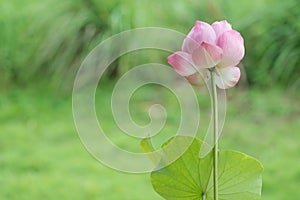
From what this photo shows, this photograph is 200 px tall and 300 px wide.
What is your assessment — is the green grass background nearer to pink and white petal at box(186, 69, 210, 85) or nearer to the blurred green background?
the blurred green background

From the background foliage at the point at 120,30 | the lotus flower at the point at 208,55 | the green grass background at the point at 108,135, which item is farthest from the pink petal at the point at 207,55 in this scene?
the background foliage at the point at 120,30

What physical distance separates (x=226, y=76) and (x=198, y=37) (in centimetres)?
3

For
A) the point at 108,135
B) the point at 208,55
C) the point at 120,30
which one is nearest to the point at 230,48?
the point at 208,55

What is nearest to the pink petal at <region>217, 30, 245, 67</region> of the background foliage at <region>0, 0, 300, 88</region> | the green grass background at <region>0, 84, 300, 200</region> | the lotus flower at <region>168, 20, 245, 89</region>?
the lotus flower at <region>168, 20, 245, 89</region>

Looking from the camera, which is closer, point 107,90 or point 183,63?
point 183,63

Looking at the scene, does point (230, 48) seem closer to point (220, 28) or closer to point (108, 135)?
point (220, 28)

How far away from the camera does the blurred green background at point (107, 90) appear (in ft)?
8.57

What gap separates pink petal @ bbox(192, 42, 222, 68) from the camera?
0.47m

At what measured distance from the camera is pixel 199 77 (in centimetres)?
48

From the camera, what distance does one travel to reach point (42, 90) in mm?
3498

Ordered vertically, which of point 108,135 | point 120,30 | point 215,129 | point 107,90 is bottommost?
point 215,129

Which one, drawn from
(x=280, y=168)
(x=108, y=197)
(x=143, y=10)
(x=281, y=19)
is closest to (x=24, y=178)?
(x=108, y=197)

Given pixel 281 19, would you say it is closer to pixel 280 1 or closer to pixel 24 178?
pixel 280 1

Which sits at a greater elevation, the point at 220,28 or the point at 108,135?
the point at 108,135
